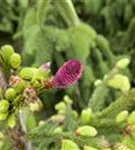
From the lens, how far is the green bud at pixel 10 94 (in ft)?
3.23

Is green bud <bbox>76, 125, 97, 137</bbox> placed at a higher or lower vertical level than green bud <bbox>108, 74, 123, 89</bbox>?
lower

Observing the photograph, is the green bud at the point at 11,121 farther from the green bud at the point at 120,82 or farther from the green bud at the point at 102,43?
the green bud at the point at 102,43

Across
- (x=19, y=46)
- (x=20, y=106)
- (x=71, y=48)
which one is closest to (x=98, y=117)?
(x=20, y=106)

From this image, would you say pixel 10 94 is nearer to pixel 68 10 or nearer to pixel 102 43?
pixel 68 10

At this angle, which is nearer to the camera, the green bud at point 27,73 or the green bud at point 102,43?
the green bud at point 27,73

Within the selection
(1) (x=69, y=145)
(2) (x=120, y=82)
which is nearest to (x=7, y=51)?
(1) (x=69, y=145)

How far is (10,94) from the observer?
39.1 inches

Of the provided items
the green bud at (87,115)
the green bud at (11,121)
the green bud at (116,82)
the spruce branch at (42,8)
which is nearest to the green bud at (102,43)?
the spruce branch at (42,8)

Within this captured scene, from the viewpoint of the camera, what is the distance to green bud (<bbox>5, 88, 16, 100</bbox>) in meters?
0.98

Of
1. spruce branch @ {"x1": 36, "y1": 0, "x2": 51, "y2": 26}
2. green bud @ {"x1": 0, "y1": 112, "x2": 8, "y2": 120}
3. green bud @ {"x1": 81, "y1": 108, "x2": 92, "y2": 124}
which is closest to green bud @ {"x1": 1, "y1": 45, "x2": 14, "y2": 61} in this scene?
green bud @ {"x1": 0, "y1": 112, "x2": 8, "y2": 120}

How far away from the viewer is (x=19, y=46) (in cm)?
394

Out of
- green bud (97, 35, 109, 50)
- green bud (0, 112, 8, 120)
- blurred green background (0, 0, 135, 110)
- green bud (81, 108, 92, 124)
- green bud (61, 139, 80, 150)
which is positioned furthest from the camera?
green bud (97, 35, 109, 50)

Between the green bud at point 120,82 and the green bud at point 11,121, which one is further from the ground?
the green bud at point 120,82

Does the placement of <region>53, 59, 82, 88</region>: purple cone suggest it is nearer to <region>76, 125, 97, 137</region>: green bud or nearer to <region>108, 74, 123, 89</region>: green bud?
<region>76, 125, 97, 137</region>: green bud
